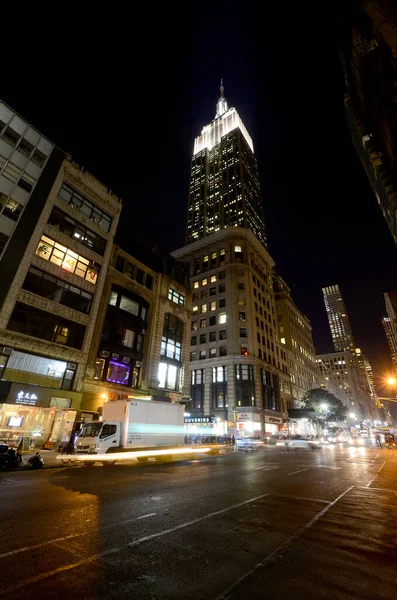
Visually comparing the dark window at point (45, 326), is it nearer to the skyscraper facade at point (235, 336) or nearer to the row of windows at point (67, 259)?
the row of windows at point (67, 259)

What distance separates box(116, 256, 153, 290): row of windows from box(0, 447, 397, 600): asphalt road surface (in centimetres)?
2552

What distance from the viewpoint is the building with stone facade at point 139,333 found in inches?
1097

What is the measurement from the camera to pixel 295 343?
87.5 m

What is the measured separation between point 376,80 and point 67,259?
41348 millimetres

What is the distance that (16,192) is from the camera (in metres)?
24.5

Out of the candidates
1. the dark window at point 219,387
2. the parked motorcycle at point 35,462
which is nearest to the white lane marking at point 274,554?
the parked motorcycle at point 35,462

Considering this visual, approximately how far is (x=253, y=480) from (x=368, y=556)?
27.0 ft

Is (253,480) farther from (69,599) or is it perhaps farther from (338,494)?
(69,599)

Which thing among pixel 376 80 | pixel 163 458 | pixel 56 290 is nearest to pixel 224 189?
pixel 376 80

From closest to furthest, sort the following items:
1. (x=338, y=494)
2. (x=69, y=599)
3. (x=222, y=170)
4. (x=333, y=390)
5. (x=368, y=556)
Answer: (x=69, y=599) < (x=368, y=556) < (x=338, y=494) < (x=222, y=170) < (x=333, y=390)

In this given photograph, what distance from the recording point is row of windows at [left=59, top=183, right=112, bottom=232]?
93.6 ft

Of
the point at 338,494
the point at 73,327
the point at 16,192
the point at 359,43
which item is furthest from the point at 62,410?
the point at 359,43

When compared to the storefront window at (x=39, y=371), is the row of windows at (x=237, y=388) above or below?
above

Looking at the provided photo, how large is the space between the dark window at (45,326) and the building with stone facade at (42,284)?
76 millimetres
